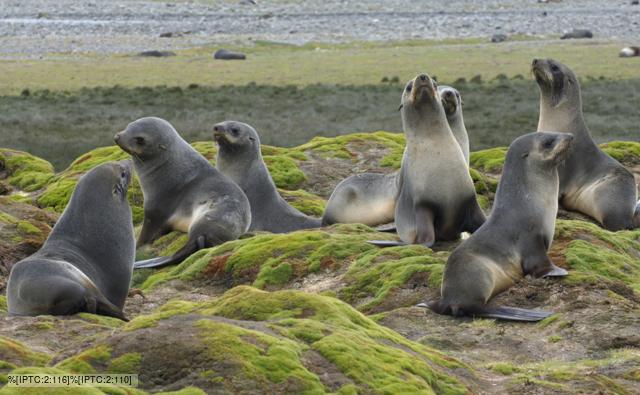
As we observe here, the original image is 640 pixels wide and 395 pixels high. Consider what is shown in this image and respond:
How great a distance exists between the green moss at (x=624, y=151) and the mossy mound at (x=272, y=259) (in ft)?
27.4

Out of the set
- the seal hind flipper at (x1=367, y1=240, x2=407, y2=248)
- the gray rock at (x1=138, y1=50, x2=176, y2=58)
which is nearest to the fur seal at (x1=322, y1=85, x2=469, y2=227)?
the seal hind flipper at (x1=367, y1=240, x2=407, y2=248)

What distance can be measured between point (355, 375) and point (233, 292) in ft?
5.88

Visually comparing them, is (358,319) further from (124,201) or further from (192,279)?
(192,279)

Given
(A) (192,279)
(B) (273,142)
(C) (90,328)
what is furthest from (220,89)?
(C) (90,328)

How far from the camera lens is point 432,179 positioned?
12781 millimetres

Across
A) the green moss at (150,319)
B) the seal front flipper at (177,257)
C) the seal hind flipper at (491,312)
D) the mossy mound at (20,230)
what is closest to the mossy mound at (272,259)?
the seal front flipper at (177,257)

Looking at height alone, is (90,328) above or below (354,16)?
above

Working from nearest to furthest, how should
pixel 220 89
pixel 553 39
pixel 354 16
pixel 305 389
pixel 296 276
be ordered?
pixel 305 389 < pixel 296 276 < pixel 220 89 < pixel 553 39 < pixel 354 16

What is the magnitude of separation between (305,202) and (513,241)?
747cm

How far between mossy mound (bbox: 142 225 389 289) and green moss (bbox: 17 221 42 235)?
70.4 inches

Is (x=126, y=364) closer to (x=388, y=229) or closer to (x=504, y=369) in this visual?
(x=504, y=369)

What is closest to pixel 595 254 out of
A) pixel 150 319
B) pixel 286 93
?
pixel 150 319

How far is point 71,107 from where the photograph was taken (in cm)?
4125

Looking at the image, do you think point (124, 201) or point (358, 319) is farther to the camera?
point (124, 201)
